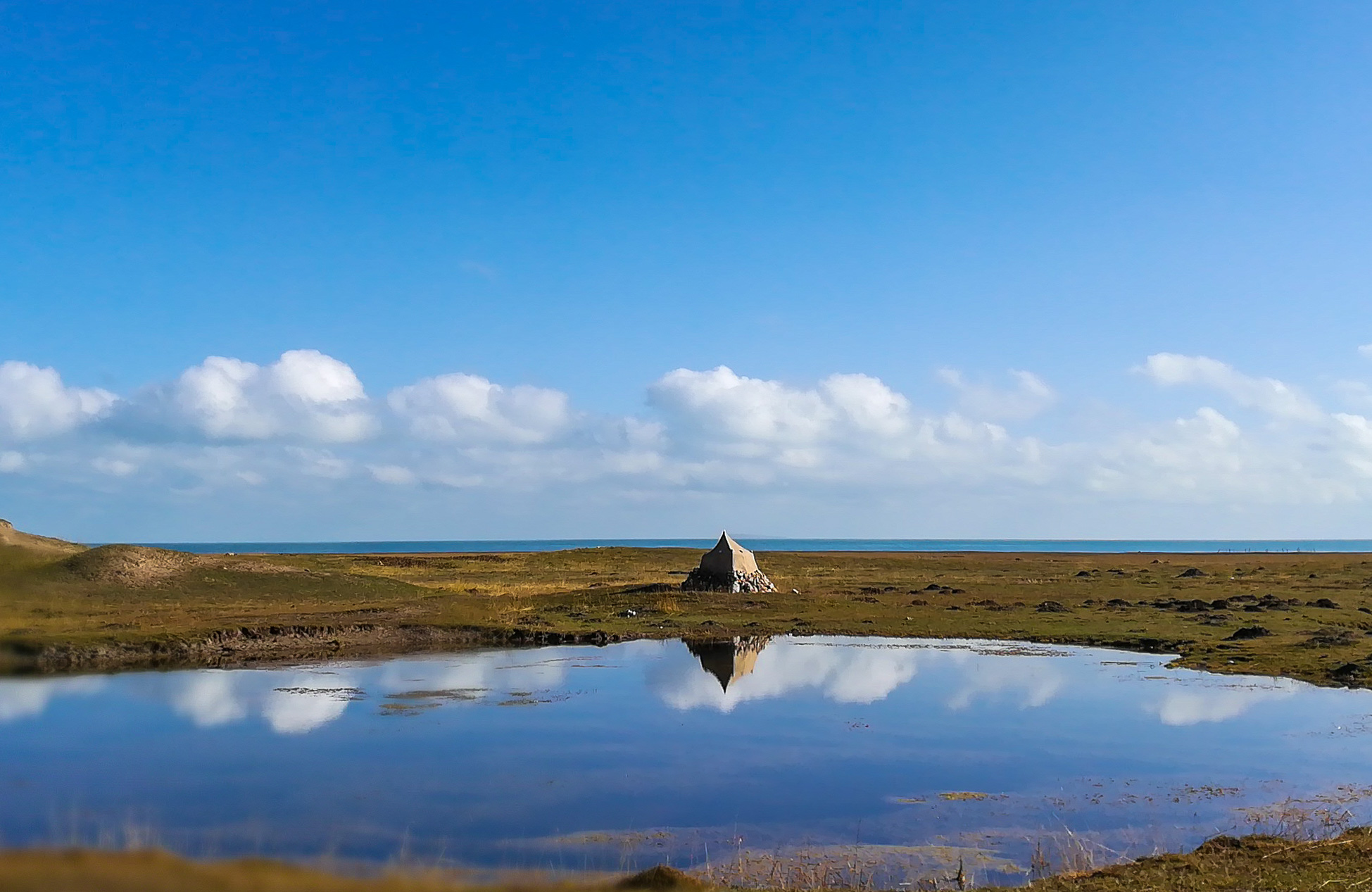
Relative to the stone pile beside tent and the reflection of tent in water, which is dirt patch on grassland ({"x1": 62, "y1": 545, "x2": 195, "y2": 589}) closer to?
the reflection of tent in water

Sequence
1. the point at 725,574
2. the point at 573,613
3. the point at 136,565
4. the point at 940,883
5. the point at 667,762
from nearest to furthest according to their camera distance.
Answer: the point at 940,883
the point at 667,762
the point at 136,565
the point at 573,613
the point at 725,574

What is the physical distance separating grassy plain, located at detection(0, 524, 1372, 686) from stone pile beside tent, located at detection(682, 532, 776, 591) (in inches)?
46.3

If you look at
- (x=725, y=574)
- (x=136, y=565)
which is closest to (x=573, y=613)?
(x=725, y=574)

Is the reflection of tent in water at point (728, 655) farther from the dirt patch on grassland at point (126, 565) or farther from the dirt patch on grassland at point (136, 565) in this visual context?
the dirt patch on grassland at point (126, 565)

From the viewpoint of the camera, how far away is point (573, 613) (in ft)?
150

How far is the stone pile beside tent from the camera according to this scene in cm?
5284

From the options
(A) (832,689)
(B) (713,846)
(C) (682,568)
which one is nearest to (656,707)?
(A) (832,689)

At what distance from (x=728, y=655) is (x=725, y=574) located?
1762 cm

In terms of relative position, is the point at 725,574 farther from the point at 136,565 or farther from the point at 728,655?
the point at 136,565

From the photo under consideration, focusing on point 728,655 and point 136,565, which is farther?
point 136,565

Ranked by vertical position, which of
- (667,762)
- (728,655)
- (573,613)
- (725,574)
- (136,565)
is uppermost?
(136,565)

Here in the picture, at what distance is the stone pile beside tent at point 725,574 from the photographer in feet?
173

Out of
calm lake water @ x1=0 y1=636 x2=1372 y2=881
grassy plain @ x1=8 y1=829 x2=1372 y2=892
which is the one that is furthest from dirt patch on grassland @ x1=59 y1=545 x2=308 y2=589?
grassy plain @ x1=8 y1=829 x2=1372 y2=892

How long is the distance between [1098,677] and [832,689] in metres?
8.67
